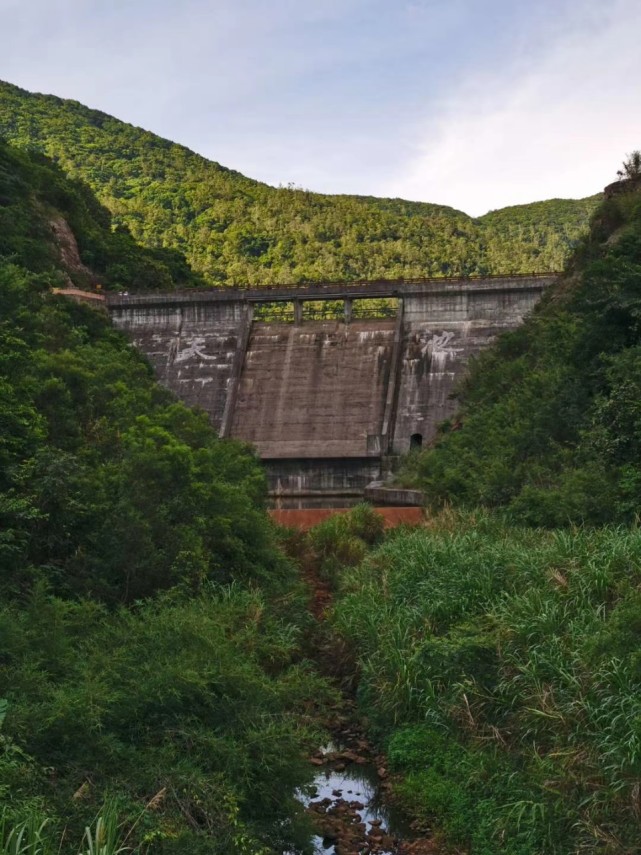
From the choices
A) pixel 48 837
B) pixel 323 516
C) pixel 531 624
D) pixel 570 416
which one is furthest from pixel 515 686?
pixel 323 516

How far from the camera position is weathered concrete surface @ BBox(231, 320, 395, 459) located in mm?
36531

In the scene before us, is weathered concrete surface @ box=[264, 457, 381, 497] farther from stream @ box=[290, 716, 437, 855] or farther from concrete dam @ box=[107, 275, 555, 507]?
stream @ box=[290, 716, 437, 855]

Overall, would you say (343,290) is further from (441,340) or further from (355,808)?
(355,808)

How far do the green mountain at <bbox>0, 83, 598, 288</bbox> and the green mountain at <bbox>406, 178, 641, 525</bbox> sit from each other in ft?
76.9

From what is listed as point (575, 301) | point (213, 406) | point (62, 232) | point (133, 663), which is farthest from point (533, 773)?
point (62, 232)

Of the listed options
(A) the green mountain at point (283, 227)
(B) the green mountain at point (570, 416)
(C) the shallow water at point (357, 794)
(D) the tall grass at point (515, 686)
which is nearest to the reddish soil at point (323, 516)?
(B) the green mountain at point (570, 416)

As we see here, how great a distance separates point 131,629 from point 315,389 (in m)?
27.6

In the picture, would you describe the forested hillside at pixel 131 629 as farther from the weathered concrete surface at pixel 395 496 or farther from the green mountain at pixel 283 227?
the green mountain at pixel 283 227

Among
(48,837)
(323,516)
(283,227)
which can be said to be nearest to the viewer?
(48,837)

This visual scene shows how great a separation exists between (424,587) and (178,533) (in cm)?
333

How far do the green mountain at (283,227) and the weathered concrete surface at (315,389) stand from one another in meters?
10.0

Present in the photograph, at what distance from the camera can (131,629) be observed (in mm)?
10555

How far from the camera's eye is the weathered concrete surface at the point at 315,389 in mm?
36531

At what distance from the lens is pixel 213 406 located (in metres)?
38.2
